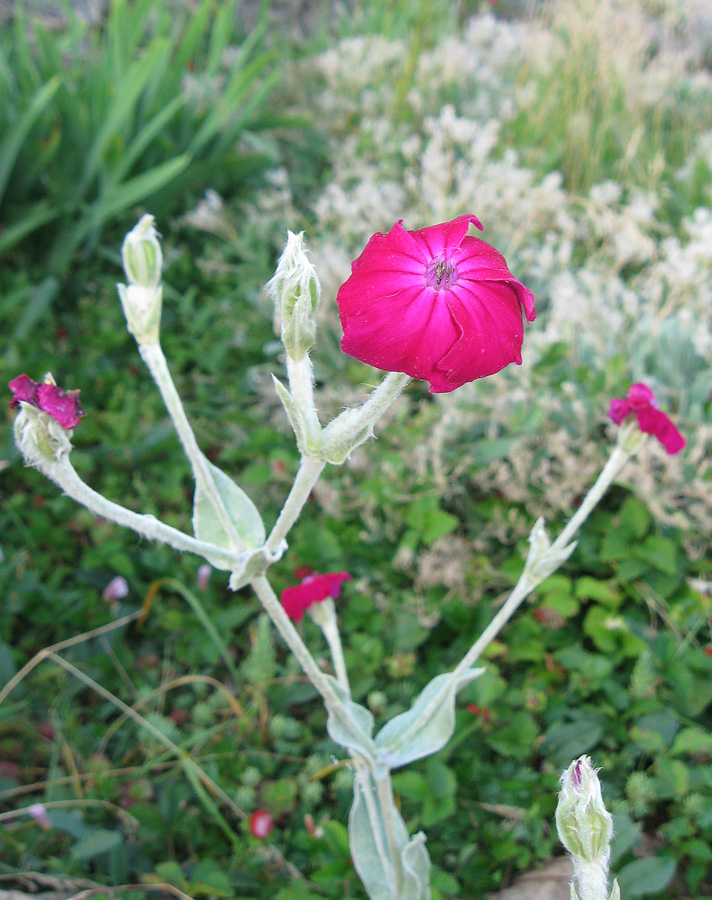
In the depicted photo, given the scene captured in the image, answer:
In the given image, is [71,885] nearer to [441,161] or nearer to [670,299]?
[670,299]

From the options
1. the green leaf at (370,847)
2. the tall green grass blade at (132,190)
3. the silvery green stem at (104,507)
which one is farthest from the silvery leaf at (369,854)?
the tall green grass blade at (132,190)

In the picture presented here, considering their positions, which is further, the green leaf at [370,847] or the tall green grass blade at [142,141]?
the tall green grass blade at [142,141]

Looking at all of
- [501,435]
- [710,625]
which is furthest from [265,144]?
[710,625]

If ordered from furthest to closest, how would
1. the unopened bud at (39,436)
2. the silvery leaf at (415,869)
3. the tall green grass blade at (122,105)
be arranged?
the tall green grass blade at (122,105)
the silvery leaf at (415,869)
the unopened bud at (39,436)

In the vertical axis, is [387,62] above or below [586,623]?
above

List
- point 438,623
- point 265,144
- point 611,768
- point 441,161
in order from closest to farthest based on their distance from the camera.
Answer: point 611,768
point 438,623
point 441,161
point 265,144

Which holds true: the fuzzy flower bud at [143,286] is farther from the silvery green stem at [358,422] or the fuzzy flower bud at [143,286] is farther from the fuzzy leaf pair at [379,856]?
the fuzzy leaf pair at [379,856]

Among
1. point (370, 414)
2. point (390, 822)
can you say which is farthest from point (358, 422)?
point (390, 822)
